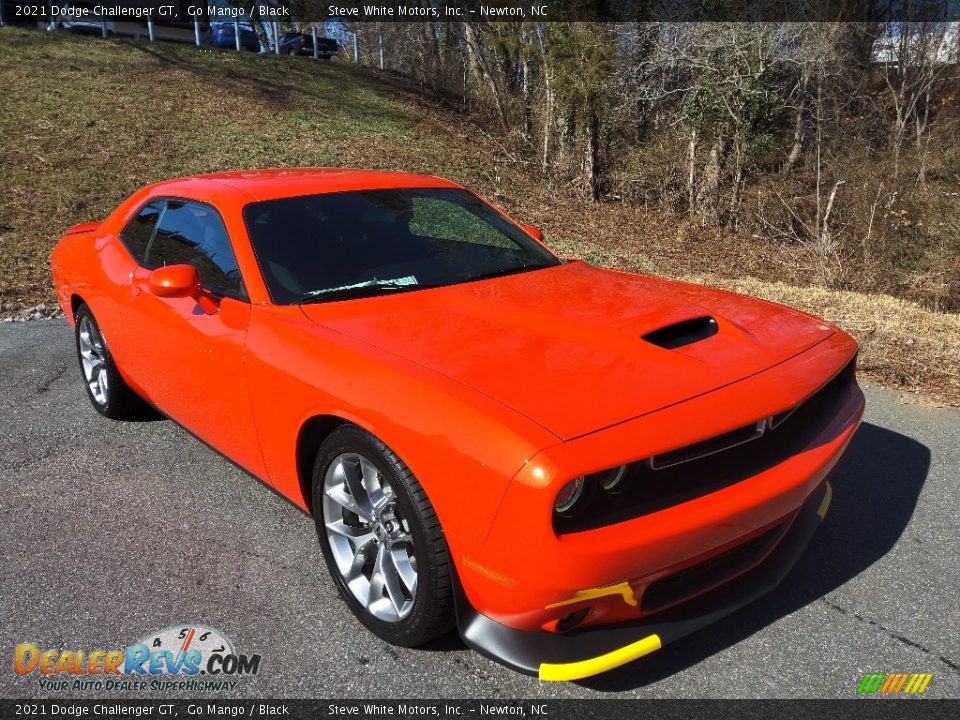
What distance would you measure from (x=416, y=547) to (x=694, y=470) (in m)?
0.84

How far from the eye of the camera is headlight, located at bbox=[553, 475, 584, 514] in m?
1.96

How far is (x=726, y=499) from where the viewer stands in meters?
2.16

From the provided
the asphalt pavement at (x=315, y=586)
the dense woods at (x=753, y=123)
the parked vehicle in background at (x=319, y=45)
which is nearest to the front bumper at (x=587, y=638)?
the asphalt pavement at (x=315, y=586)

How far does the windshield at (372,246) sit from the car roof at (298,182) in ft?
0.22

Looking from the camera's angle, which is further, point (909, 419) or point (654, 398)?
point (909, 419)

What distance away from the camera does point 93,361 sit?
181 inches

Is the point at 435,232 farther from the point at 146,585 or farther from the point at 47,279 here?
the point at 47,279

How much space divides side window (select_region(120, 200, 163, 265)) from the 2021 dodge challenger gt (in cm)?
34

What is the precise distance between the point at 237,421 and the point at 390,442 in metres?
1.07

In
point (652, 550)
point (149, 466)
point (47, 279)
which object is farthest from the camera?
point (47, 279)

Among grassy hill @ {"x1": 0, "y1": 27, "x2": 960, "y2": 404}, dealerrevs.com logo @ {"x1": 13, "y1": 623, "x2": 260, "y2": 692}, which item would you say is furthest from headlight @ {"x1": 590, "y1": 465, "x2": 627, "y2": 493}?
grassy hill @ {"x1": 0, "y1": 27, "x2": 960, "y2": 404}

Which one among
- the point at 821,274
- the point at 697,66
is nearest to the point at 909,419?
the point at 821,274

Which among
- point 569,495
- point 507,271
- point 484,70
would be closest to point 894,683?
point 569,495

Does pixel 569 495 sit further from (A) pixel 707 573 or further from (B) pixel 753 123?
(B) pixel 753 123
